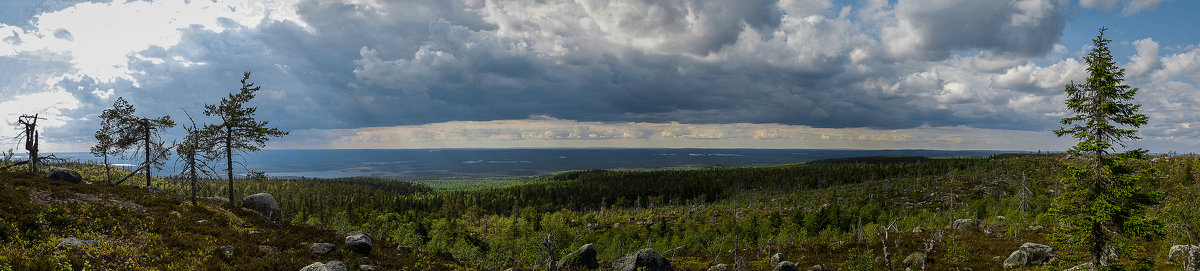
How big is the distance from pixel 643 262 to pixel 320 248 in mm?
25330

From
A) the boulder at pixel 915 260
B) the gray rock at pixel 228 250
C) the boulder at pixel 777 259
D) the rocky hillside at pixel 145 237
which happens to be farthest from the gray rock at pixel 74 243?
the boulder at pixel 915 260

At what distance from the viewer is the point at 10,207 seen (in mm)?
20641

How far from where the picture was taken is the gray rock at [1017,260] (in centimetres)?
3897

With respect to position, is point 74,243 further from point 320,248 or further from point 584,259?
point 584,259

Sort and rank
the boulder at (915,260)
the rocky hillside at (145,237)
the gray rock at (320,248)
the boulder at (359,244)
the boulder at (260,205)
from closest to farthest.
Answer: the rocky hillside at (145,237), the gray rock at (320,248), the boulder at (359,244), the boulder at (260,205), the boulder at (915,260)

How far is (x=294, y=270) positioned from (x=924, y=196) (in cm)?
21292

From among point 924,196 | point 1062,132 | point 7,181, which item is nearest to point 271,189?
point 7,181

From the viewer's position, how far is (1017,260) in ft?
130

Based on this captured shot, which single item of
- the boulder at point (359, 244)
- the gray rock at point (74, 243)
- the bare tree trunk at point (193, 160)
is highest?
the bare tree trunk at point (193, 160)

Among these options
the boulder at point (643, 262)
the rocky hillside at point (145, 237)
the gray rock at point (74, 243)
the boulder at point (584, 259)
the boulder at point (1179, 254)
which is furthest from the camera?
the boulder at point (584, 259)

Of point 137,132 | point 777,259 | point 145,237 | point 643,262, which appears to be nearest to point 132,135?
point 137,132

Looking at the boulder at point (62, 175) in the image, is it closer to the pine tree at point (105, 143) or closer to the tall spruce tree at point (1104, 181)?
the pine tree at point (105, 143)

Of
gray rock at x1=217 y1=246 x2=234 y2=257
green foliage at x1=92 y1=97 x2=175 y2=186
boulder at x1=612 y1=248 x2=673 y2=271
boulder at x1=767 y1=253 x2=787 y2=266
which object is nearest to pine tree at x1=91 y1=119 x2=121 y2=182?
green foliage at x1=92 y1=97 x2=175 y2=186

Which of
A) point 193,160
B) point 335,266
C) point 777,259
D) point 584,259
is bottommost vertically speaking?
point 777,259
